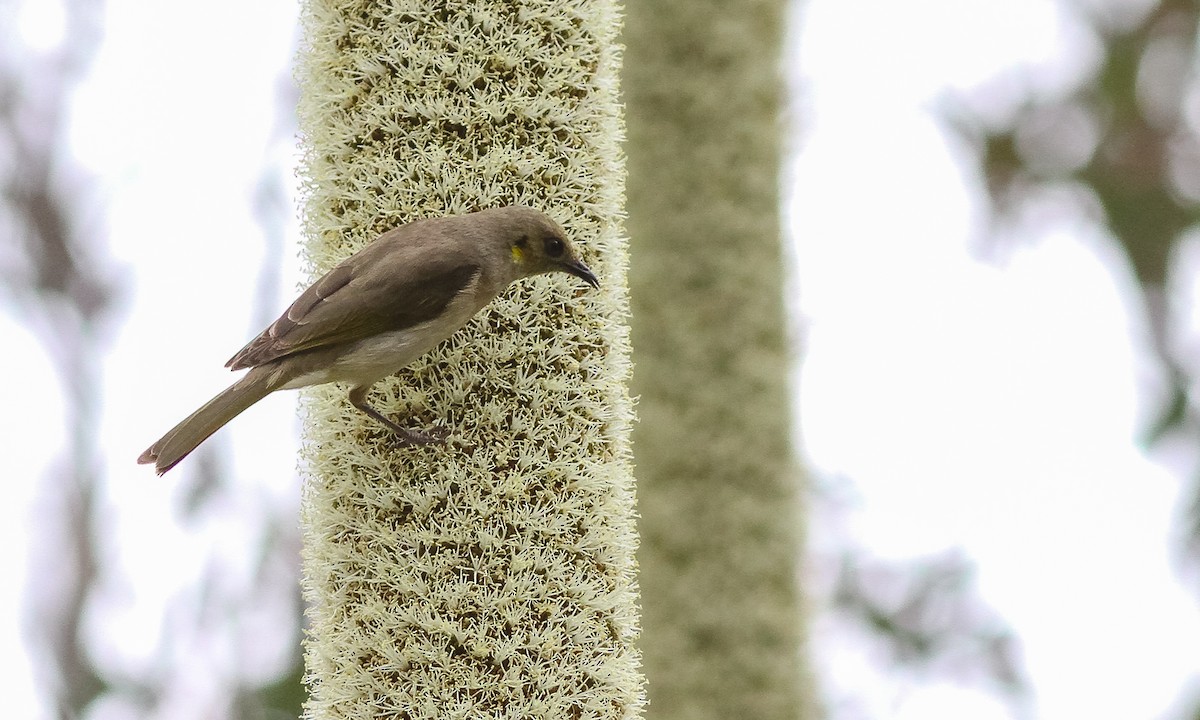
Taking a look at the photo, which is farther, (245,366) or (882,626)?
(882,626)

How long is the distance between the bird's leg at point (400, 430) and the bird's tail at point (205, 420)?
0.19 m

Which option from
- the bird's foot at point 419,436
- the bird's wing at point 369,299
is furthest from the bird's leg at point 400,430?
the bird's wing at point 369,299

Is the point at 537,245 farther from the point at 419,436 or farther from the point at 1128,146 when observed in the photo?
the point at 1128,146

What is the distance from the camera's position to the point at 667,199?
512cm

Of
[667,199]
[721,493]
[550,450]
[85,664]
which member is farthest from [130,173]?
[550,450]

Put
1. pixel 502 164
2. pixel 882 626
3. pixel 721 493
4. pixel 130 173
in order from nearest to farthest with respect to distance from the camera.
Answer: pixel 502 164 < pixel 721 493 < pixel 882 626 < pixel 130 173

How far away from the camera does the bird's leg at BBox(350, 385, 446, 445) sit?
2885 millimetres

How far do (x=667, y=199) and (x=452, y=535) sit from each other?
2.55 meters

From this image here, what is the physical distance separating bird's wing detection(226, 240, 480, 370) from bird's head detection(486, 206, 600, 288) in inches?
4.0

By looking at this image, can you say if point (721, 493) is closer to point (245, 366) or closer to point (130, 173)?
point (245, 366)

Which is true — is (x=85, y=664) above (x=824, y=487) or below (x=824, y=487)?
below

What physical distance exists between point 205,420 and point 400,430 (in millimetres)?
423

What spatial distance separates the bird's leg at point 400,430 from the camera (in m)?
2.88

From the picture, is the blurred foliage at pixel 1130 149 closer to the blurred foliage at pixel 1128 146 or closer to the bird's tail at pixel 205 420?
the blurred foliage at pixel 1128 146
